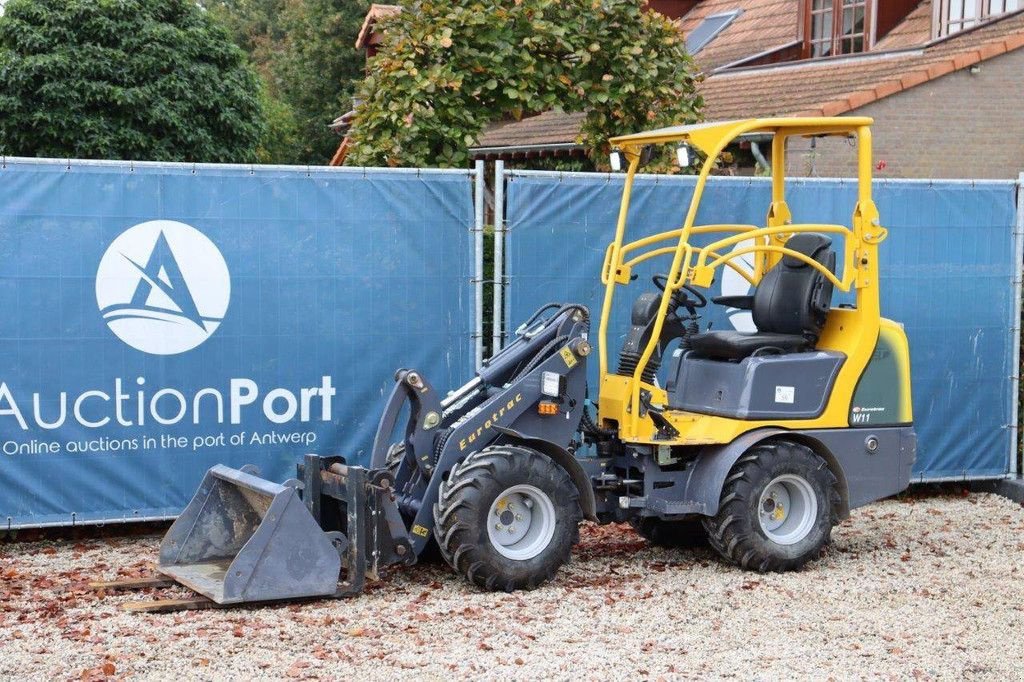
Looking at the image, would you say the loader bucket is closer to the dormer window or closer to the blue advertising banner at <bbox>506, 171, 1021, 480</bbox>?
the blue advertising banner at <bbox>506, 171, 1021, 480</bbox>

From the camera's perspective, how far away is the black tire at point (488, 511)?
780cm

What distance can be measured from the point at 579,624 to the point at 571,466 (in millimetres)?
1100

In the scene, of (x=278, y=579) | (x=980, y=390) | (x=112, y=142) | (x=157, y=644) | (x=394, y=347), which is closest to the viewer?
(x=157, y=644)

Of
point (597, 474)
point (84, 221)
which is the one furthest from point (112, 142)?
point (597, 474)

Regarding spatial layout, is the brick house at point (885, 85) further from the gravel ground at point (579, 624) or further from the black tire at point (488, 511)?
the black tire at point (488, 511)

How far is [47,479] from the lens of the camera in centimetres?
912

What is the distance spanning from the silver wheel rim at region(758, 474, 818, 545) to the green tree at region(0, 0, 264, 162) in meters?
17.3

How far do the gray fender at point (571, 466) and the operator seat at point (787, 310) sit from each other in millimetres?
1240

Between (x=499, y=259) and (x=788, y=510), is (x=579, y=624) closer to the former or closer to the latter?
(x=788, y=510)

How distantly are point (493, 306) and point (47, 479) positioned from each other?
10.4 ft

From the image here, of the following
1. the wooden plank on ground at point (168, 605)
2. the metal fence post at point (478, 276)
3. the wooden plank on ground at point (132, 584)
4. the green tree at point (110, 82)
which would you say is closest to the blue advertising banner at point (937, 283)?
the metal fence post at point (478, 276)

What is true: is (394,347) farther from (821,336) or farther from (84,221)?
(821,336)

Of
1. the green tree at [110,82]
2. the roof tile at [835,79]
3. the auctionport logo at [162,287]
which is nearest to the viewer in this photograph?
the auctionport logo at [162,287]

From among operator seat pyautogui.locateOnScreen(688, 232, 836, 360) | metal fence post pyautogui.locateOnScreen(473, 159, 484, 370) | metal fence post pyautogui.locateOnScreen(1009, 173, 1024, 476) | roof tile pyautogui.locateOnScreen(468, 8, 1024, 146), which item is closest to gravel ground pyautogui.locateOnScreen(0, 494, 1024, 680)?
operator seat pyautogui.locateOnScreen(688, 232, 836, 360)
